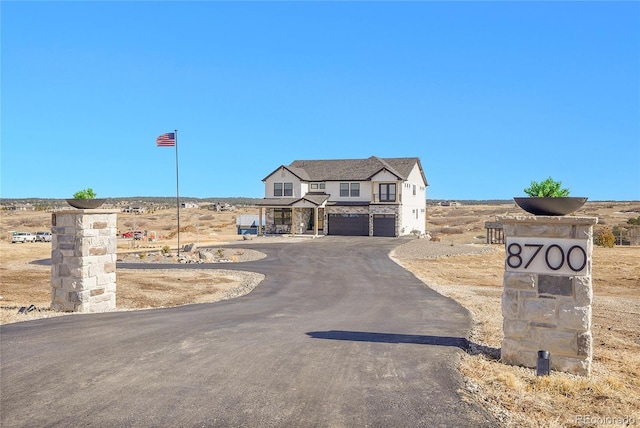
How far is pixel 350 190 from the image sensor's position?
54156 millimetres

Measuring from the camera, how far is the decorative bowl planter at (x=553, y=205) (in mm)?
8727

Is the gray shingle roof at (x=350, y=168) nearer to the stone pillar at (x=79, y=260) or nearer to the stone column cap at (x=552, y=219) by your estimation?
the stone pillar at (x=79, y=260)

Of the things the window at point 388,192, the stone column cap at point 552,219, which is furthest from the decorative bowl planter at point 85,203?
the window at point 388,192

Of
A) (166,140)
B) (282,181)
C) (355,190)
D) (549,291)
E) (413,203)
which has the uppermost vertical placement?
(166,140)

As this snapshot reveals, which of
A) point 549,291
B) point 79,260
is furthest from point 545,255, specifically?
point 79,260

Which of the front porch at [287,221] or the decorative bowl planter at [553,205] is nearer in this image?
the decorative bowl planter at [553,205]

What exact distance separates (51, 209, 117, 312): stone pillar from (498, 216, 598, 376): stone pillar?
37.9 ft

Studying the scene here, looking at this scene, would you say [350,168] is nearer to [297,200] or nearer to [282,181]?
[297,200]

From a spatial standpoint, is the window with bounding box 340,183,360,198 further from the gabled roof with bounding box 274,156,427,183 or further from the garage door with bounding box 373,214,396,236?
the garage door with bounding box 373,214,396,236

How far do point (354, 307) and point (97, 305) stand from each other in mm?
7980

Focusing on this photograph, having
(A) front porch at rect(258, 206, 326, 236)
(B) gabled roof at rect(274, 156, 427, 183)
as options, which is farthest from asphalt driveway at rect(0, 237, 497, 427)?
(A) front porch at rect(258, 206, 326, 236)

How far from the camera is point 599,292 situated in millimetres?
23062

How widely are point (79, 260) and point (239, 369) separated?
27.2 ft

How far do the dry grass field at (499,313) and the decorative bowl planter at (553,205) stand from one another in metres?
2.91
